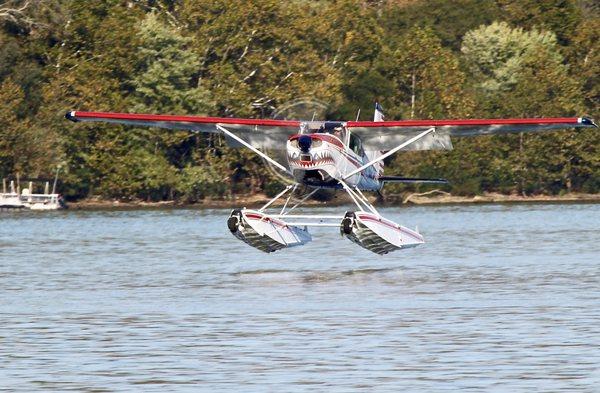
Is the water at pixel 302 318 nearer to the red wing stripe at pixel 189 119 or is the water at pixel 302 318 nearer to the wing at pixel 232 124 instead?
the wing at pixel 232 124

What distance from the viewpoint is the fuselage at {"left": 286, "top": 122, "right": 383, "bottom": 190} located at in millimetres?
24109

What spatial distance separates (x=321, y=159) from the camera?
24.3 meters

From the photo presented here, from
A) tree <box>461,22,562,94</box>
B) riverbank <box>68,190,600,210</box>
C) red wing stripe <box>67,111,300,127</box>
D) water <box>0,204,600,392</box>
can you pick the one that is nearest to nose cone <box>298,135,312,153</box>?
red wing stripe <box>67,111,300,127</box>

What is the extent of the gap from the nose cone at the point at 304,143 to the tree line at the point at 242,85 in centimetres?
3619

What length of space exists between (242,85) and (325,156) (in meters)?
37.9

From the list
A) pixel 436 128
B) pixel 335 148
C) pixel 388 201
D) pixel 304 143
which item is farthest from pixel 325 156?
pixel 388 201

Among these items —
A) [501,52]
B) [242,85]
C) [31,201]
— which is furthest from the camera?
[501,52]

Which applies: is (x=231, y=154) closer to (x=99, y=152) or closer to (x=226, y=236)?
(x=99, y=152)

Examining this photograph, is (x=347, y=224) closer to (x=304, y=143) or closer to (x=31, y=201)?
(x=304, y=143)

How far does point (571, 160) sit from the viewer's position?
217ft

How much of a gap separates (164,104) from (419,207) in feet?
37.5

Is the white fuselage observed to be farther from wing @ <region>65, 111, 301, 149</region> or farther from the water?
the water

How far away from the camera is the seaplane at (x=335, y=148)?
24125 millimetres

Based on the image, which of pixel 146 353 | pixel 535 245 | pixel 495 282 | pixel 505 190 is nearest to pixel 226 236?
pixel 535 245
